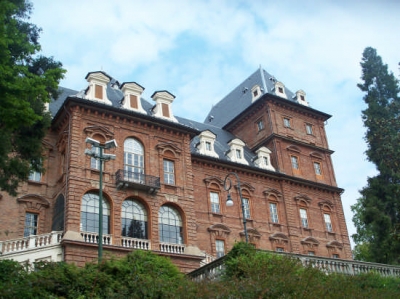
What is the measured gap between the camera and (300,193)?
1618 inches

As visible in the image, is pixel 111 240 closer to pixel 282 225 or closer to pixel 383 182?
pixel 282 225

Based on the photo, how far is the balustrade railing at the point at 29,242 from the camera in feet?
77.7

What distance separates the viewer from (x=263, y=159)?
41.2 m

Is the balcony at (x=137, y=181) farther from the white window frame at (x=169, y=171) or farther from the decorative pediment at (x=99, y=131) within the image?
the decorative pediment at (x=99, y=131)

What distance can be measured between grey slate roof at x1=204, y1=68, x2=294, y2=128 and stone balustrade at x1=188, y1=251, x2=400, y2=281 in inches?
980

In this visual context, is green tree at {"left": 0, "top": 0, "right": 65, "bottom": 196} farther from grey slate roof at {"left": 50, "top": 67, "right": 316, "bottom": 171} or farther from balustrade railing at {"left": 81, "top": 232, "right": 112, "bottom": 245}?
grey slate roof at {"left": 50, "top": 67, "right": 316, "bottom": 171}

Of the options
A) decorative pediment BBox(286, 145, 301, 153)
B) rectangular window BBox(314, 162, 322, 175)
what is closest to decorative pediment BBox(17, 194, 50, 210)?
decorative pediment BBox(286, 145, 301, 153)

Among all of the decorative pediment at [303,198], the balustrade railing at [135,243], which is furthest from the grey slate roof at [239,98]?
the balustrade railing at [135,243]

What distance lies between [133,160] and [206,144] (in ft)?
28.6

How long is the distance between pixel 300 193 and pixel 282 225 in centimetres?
403

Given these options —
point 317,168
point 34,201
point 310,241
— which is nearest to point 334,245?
point 310,241

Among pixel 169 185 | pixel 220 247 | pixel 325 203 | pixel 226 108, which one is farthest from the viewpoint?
pixel 226 108

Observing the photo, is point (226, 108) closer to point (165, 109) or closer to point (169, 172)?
point (165, 109)

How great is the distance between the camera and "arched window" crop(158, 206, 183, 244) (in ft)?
98.3
